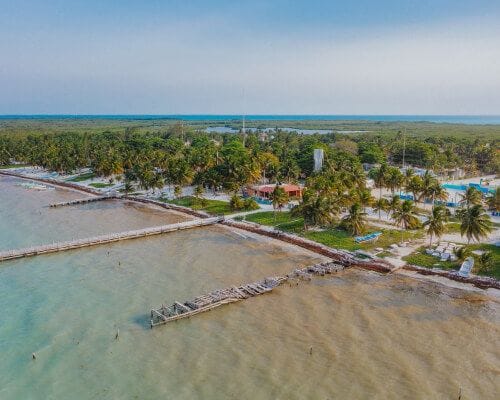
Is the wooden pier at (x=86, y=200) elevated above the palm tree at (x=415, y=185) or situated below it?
below

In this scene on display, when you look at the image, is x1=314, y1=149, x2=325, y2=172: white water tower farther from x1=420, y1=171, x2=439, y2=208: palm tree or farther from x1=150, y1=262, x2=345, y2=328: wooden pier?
x1=150, y1=262, x2=345, y2=328: wooden pier

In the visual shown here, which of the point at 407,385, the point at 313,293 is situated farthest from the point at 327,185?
the point at 407,385

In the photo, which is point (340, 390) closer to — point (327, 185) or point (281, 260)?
point (281, 260)

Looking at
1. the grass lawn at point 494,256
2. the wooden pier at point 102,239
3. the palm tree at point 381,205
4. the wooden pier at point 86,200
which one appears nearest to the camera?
the grass lawn at point 494,256

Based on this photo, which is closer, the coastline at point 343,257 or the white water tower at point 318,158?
the coastline at point 343,257

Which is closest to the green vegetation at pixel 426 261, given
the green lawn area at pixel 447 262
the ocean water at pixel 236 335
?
the green lawn area at pixel 447 262

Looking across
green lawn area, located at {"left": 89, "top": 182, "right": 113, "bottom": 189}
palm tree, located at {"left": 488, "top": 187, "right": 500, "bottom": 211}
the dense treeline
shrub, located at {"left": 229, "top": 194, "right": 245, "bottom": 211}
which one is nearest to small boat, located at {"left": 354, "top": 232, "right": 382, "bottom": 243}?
palm tree, located at {"left": 488, "top": 187, "right": 500, "bottom": 211}

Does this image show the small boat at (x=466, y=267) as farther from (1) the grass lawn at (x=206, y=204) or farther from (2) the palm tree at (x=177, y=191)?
(2) the palm tree at (x=177, y=191)
